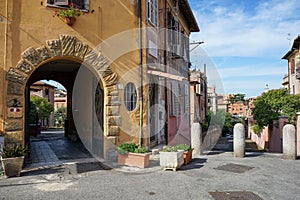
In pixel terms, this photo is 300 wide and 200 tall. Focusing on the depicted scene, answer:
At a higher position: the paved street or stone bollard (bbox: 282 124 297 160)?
stone bollard (bbox: 282 124 297 160)

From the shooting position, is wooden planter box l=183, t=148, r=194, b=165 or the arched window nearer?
wooden planter box l=183, t=148, r=194, b=165

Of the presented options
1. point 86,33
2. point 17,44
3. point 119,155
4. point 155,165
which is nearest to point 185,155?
point 155,165

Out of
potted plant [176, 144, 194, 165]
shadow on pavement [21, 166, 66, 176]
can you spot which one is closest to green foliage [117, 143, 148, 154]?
potted plant [176, 144, 194, 165]

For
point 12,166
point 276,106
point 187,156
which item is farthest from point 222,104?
point 12,166

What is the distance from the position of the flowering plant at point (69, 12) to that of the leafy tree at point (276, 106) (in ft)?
43.4

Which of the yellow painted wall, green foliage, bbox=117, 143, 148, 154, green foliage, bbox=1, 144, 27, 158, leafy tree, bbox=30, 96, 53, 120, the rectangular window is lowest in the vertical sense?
green foliage, bbox=117, 143, 148, 154

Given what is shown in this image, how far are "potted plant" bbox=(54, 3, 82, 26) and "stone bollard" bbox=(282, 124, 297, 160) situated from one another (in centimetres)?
785

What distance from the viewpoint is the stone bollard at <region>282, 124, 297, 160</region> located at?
28.0 feet

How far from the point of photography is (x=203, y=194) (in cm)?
523

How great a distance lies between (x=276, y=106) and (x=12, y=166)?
599 inches

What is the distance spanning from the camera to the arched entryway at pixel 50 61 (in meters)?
6.96

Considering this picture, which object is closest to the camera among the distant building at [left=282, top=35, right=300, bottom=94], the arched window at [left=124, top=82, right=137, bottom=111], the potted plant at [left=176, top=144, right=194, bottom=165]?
the potted plant at [left=176, top=144, right=194, bottom=165]

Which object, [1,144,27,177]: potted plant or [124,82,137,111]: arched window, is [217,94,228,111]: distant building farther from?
[1,144,27,177]: potted plant

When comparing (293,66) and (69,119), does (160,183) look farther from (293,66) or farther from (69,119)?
(293,66)
